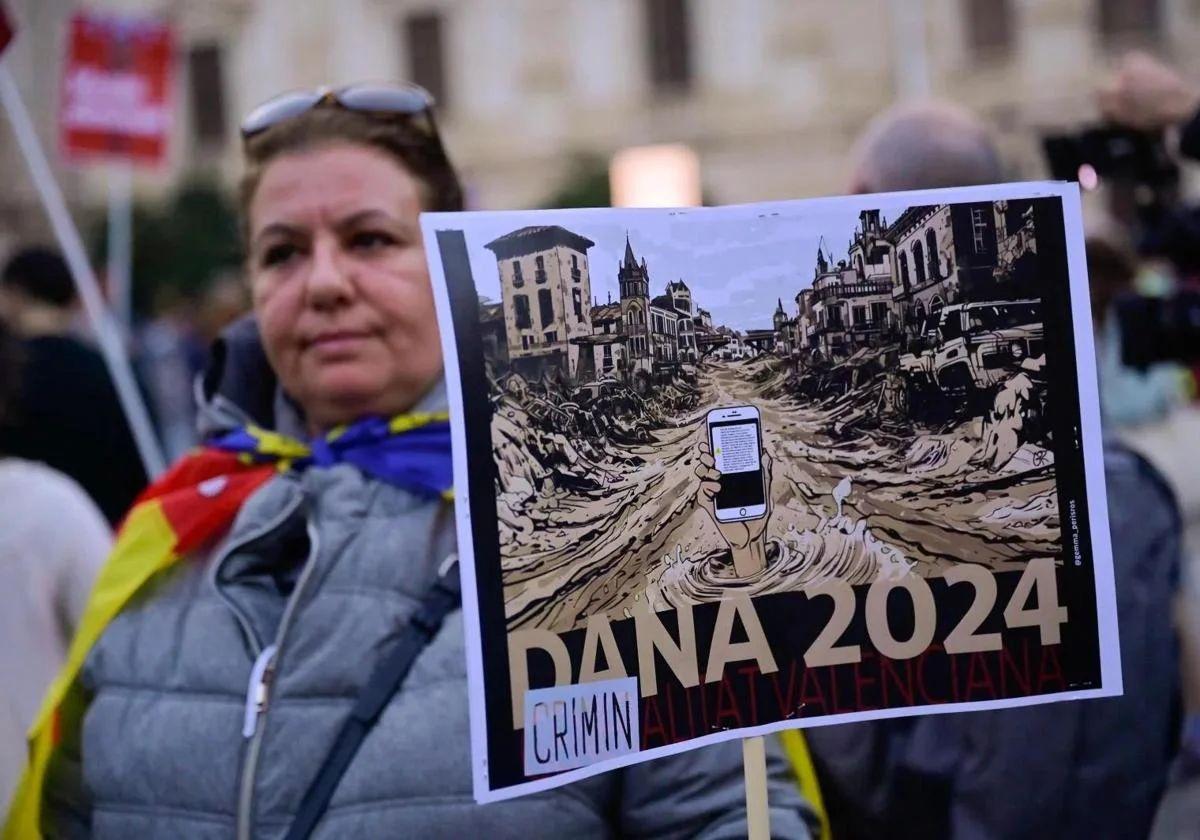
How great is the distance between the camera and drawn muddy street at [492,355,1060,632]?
1.34m

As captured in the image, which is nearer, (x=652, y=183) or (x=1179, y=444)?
(x=1179, y=444)

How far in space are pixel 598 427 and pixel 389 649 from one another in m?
0.48

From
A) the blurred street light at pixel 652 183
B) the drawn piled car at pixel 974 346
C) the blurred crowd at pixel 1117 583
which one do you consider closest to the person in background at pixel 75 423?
the blurred crowd at pixel 1117 583

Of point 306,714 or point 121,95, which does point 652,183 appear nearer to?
point 121,95

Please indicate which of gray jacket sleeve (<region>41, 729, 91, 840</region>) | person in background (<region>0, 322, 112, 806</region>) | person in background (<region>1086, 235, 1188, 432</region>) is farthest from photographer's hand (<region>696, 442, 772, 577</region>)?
person in background (<region>1086, 235, 1188, 432</region>)

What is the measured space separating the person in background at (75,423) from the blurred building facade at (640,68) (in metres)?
20.5

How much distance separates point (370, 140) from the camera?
1919 millimetres

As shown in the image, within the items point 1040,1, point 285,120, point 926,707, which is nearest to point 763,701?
point 926,707

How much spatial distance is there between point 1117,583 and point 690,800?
661 millimetres

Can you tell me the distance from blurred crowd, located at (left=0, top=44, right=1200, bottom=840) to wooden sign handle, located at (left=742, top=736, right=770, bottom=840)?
42cm

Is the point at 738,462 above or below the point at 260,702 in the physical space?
above

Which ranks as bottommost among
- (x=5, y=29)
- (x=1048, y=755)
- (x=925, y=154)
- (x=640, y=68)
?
(x=1048, y=755)

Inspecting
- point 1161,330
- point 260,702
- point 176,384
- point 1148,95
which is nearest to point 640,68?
point 176,384

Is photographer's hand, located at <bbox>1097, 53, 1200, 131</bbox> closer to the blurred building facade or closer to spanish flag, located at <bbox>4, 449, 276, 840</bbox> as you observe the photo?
spanish flag, located at <bbox>4, 449, 276, 840</bbox>
